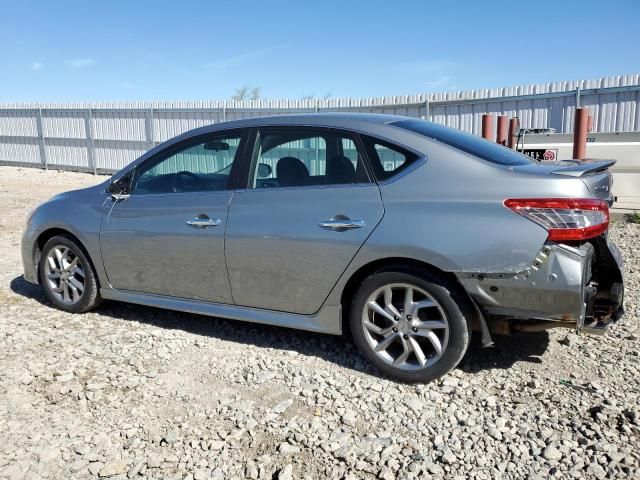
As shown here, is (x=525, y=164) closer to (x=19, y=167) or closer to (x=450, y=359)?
(x=450, y=359)

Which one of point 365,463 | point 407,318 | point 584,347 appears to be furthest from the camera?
point 584,347

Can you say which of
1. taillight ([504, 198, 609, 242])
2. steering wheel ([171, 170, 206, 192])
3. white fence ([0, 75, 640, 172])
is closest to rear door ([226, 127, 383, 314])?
steering wheel ([171, 170, 206, 192])

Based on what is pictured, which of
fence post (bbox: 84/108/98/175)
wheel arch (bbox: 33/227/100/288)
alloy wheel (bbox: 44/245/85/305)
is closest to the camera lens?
wheel arch (bbox: 33/227/100/288)

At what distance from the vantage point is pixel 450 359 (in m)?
3.34

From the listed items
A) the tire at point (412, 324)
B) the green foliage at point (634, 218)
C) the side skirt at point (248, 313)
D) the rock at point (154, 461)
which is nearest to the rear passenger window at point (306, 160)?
the tire at point (412, 324)

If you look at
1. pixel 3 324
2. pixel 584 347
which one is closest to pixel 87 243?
pixel 3 324

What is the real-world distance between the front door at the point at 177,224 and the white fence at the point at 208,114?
384 inches

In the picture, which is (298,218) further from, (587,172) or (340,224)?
(587,172)

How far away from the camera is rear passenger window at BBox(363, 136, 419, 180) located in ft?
11.5

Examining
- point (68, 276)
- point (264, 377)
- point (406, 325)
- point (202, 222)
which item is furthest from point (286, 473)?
point (68, 276)

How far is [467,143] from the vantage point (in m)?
3.65

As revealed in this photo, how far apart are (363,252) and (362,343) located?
603 millimetres

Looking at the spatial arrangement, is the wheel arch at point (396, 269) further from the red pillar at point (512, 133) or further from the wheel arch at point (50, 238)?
the red pillar at point (512, 133)

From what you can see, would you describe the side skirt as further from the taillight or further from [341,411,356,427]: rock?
the taillight
